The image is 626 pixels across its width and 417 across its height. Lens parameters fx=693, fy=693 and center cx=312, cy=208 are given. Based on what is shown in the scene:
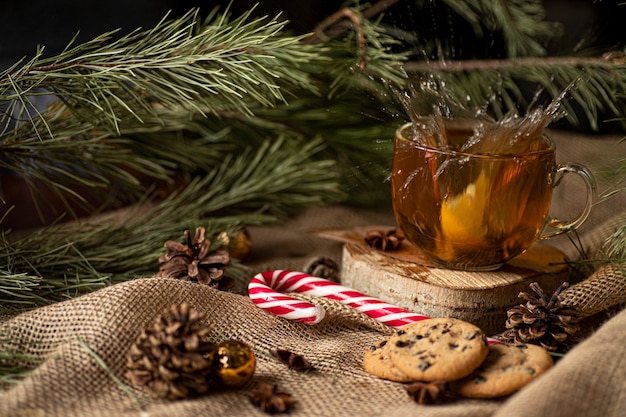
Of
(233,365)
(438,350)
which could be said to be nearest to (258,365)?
(233,365)

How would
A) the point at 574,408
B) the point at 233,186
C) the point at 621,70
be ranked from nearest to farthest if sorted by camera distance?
the point at 574,408, the point at 621,70, the point at 233,186

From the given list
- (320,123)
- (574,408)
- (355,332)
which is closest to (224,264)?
(355,332)

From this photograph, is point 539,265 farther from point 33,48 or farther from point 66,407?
point 33,48

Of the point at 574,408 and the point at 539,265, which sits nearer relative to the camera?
the point at 574,408

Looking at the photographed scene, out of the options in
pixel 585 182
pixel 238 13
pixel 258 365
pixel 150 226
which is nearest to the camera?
pixel 258 365

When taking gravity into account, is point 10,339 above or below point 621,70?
below

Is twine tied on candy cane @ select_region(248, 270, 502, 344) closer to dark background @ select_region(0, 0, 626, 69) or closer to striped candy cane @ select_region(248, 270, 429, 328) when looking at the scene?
striped candy cane @ select_region(248, 270, 429, 328)

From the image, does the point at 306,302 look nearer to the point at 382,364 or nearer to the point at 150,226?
the point at 382,364
